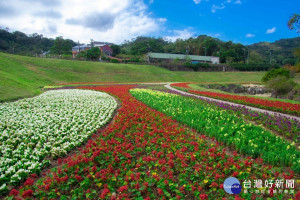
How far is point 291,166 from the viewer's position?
5.14 m

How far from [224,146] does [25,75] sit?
3487 cm

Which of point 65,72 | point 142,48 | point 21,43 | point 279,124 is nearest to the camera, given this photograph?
point 279,124

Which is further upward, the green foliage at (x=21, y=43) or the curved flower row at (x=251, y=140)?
the green foliage at (x=21, y=43)

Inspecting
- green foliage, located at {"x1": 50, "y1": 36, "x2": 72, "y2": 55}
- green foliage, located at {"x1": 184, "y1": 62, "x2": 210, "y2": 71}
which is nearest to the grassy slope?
green foliage, located at {"x1": 184, "y1": 62, "x2": 210, "y2": 71}

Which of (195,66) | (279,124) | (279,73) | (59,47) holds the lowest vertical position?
(279,124)

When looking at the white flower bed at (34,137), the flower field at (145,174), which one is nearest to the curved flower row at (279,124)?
the flower field at (145,174)

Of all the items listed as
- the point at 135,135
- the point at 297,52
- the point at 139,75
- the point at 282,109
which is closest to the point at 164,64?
the point at 139,75

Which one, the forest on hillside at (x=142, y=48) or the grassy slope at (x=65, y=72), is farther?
the forest on hillside at (x=142, y=48)

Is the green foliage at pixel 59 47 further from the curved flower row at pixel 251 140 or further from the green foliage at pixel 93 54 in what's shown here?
the curved flower row at pixel 251 140

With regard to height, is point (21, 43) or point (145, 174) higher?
point (21, 43)

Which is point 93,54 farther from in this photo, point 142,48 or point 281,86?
point 281,86

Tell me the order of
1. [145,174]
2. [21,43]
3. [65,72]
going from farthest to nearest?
[21,43] < [65,72] < [145,174]

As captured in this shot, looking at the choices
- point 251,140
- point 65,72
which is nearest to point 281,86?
point 251,140

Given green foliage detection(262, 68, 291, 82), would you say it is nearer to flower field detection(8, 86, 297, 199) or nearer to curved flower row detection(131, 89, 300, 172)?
curved flower row detection(131, 89, 300, 172)
